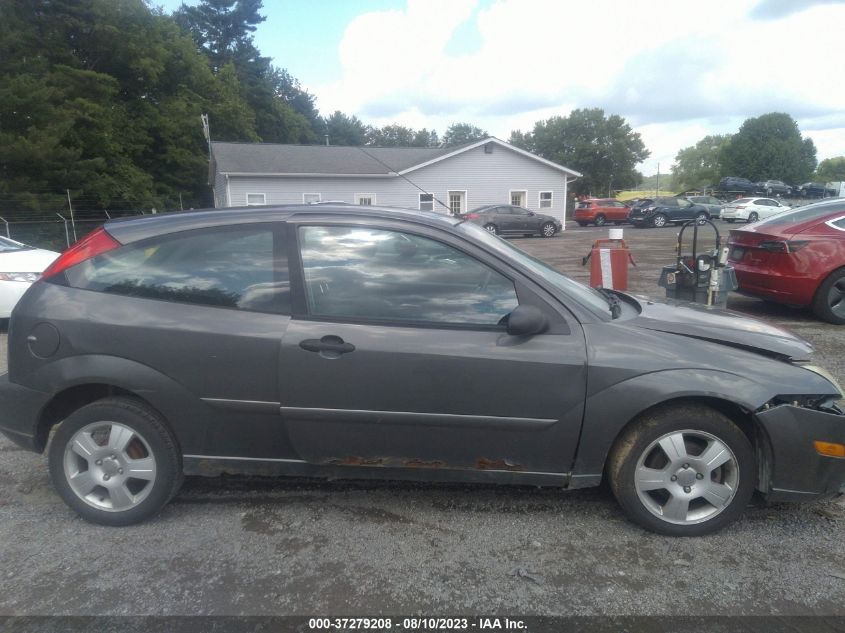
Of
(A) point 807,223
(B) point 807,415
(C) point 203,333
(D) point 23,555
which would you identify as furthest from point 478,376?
(A) point 807,223

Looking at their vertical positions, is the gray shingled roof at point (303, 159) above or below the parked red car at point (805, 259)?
above

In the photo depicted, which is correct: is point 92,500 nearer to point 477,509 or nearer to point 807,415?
point 477,509

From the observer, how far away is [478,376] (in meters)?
2.95

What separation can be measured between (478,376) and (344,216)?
110 cm

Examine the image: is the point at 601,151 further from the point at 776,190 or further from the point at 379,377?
the point at 379,377

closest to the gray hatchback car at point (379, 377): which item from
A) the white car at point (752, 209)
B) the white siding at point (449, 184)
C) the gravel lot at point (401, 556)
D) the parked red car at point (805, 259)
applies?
the gravel lot at point (401, 556)

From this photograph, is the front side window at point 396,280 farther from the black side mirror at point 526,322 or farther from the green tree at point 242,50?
the green tree at point 242,50

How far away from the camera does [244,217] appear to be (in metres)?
3.26

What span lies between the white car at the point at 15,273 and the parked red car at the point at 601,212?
31.7 meters

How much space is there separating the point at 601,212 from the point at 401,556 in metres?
35.1

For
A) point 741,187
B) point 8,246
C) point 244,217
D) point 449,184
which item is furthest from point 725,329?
point 741,187

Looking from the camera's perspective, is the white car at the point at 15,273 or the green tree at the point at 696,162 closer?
the white car at the point at 15,273

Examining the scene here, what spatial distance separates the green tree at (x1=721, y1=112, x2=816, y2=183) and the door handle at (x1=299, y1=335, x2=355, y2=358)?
84.4 meters

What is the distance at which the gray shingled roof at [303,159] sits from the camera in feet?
100
